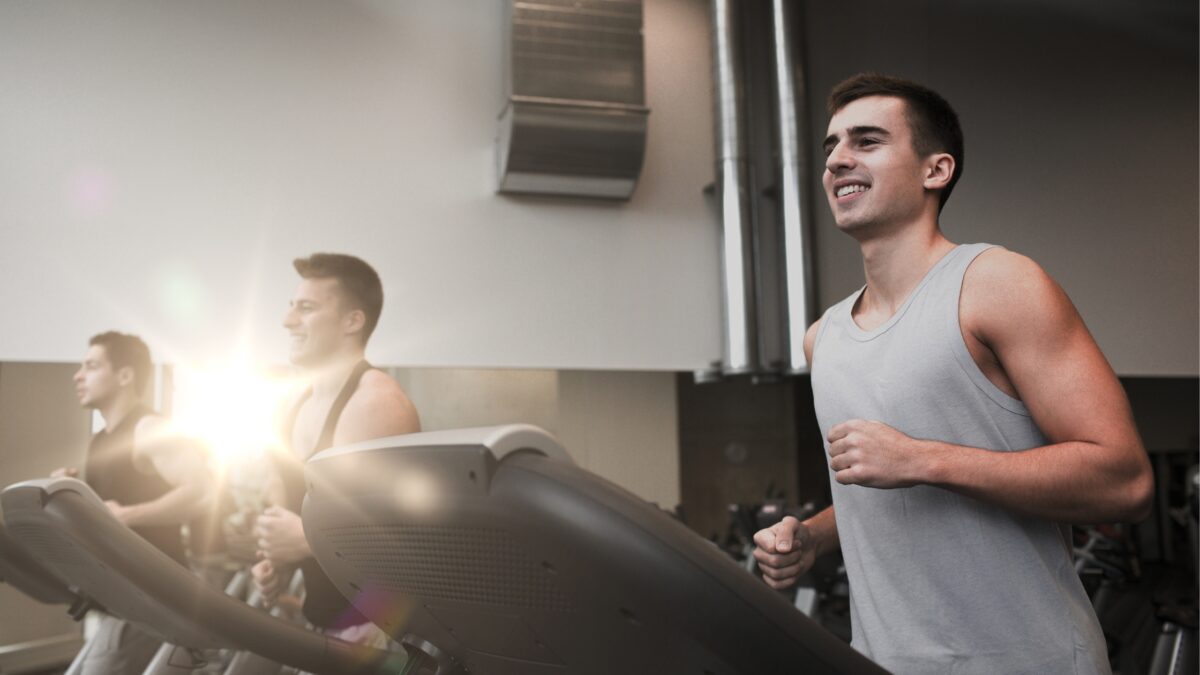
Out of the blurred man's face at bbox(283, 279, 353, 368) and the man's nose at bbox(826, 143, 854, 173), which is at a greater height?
the man's nose at bbox(826, 143, 854, 173)

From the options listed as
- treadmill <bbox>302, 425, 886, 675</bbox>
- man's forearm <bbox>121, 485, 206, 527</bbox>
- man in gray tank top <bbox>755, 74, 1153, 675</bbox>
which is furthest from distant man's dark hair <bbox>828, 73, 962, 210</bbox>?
man's forearm <bbox>121, 485, 206, 527</bbox>

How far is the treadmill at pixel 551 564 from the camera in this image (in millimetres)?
562

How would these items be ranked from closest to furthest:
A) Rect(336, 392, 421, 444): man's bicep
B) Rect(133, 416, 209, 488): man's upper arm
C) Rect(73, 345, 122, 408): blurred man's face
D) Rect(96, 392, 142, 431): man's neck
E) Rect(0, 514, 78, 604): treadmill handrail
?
Rect(336, 392, 421, 444): man's bicep, Rect(0, 514, 78, 604): treadmill handrail, Rect(133, 416, 209, 488): man's upper arm, Rect(96, 392, 142, 431): man's neck, Rect(73, 345, 122, 408): blurred man's face

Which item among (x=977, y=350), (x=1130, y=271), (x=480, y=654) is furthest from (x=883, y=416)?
(x=1130, y=271)

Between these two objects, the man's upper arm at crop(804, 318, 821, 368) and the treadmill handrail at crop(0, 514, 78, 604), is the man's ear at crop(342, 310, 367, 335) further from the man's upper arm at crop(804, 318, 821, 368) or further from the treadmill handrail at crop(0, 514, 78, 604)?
the man's upper arm at crop(804, 318, 821, 368)

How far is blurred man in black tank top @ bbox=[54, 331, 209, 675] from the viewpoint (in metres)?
2.67

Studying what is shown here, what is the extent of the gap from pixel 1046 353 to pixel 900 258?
0.25m

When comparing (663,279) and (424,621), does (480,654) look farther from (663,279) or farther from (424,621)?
(663,279)

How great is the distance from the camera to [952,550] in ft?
3.41

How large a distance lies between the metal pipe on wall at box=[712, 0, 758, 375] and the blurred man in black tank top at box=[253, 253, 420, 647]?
2.64m

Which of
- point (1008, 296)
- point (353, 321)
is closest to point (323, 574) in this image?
point (353, 321)

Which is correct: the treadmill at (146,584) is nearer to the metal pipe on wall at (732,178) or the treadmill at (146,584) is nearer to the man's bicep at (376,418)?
the man's bicep at (376,418)

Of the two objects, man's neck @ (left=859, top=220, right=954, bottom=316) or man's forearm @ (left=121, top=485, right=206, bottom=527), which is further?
man's forearm @ (left=121, top=485, right=206, bottom=527)

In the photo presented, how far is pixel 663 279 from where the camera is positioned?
16.6 feet
